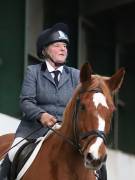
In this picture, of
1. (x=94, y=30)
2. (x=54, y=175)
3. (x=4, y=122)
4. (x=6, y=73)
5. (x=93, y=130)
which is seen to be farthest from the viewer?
(x=94, y=30)

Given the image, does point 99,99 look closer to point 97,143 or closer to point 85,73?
point 85,73

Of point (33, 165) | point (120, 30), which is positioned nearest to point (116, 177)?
point (120, 30)

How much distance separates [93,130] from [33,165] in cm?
93

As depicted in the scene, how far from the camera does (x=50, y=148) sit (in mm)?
6984

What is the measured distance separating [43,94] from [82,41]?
9.31 meters

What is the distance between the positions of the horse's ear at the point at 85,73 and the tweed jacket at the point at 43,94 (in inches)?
24.4

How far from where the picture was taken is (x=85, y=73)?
6633 millimetres

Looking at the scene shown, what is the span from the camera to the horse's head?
621cm

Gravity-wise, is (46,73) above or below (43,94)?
above

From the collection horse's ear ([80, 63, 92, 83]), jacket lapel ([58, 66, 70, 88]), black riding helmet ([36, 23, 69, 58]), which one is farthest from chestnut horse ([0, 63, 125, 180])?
black riding helmet ([36, 23, 69, 58])

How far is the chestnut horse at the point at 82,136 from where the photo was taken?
20.6ft

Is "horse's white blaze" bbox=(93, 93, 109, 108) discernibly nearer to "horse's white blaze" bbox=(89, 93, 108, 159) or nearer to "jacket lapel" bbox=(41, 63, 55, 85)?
"horse's white blaze" bbox=(89, 93, 108, 159)

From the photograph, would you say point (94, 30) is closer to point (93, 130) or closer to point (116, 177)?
point (116, 177)

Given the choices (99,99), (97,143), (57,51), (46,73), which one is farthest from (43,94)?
(97,143)
